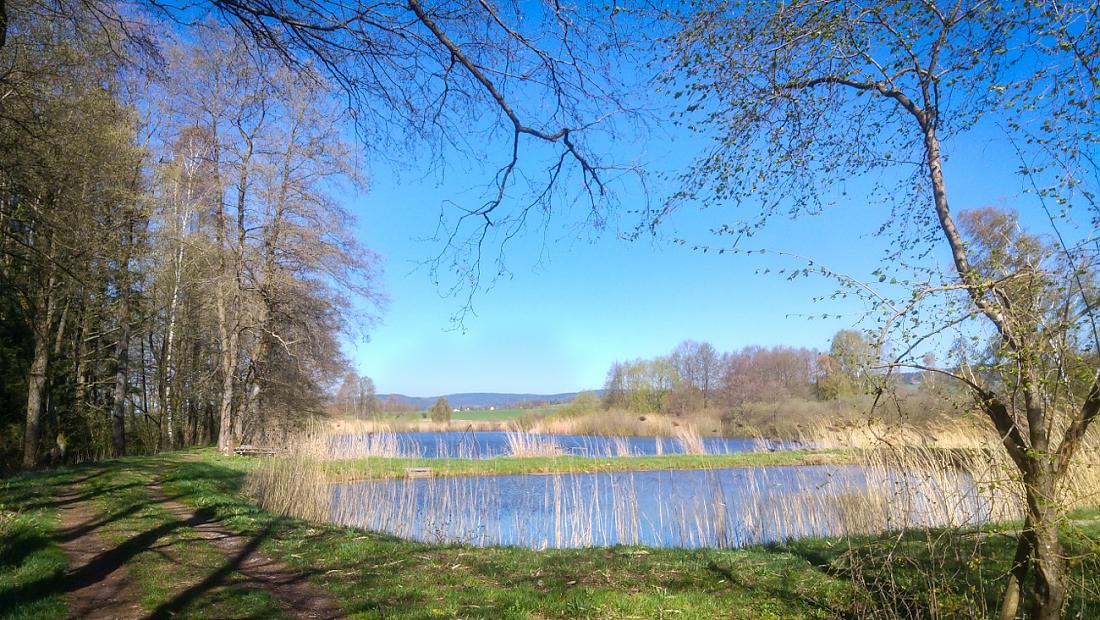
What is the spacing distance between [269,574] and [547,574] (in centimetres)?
243

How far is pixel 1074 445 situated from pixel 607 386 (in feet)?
156

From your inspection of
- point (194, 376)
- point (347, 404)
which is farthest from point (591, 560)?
point (347, 404)

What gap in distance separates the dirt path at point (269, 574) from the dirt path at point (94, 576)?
0.84 meters

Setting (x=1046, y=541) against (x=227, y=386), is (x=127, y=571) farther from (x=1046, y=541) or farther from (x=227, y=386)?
(x=227, y=386)

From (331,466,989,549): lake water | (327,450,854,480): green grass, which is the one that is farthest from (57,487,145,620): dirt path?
(327,450,854,480): green grass

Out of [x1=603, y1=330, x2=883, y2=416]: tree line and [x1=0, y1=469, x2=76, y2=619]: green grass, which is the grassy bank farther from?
[x1=603, y1=330, x2=883, y2=416]: tree line

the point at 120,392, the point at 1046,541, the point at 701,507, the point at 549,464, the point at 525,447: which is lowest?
the point at 701,507

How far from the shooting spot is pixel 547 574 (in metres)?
5.20

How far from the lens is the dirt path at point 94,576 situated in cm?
412

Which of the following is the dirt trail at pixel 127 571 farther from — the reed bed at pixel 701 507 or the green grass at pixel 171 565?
the reed bed at pixel 701 507

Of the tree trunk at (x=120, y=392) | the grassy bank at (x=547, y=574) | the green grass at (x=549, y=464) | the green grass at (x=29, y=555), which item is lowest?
the green grass at (x=549, y=464)

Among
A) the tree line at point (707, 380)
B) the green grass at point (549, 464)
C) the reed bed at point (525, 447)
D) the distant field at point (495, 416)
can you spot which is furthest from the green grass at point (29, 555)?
the tree line at point (707, 380)

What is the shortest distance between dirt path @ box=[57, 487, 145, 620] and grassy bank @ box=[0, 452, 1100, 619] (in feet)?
0.33

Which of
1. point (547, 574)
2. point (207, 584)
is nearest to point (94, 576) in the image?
point (207, 584)
